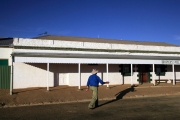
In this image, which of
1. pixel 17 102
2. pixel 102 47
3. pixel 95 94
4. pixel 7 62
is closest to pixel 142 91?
pixel 102 47

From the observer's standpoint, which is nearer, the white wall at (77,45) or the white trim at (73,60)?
the white trim at (73,60)

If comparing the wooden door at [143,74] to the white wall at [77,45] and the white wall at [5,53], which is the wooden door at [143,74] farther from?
the white wall at [5,53]

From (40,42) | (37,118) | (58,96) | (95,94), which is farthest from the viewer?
(40,42)

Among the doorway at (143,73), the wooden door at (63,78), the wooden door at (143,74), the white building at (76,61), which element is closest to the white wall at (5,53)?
the white building at (76,61)

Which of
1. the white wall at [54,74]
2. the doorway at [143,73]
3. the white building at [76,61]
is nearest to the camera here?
the white building at [76,61]

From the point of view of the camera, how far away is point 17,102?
397 inches

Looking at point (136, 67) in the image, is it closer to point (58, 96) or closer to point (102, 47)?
point (102, 47)

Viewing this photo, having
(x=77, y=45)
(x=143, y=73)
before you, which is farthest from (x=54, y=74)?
(x=143, y=73)

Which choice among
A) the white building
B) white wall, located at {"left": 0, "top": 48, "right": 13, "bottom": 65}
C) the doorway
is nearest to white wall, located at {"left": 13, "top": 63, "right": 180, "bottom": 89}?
the white building

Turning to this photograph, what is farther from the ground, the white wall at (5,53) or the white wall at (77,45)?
the white wall at (77,45)

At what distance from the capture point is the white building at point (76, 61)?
13.5 meters

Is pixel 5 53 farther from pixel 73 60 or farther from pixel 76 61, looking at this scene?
pixel 76 61

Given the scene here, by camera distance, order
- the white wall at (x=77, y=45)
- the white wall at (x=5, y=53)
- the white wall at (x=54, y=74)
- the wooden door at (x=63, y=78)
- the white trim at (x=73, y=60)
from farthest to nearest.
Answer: the wooden door at (x=63, y=78)
the white wall at (x=77, y=45)
the white wall at (x=54, y=74)
the white wall at (x=5, y=53)
the white trim at (x=73, y=60)

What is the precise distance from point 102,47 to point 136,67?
3.76 meters
